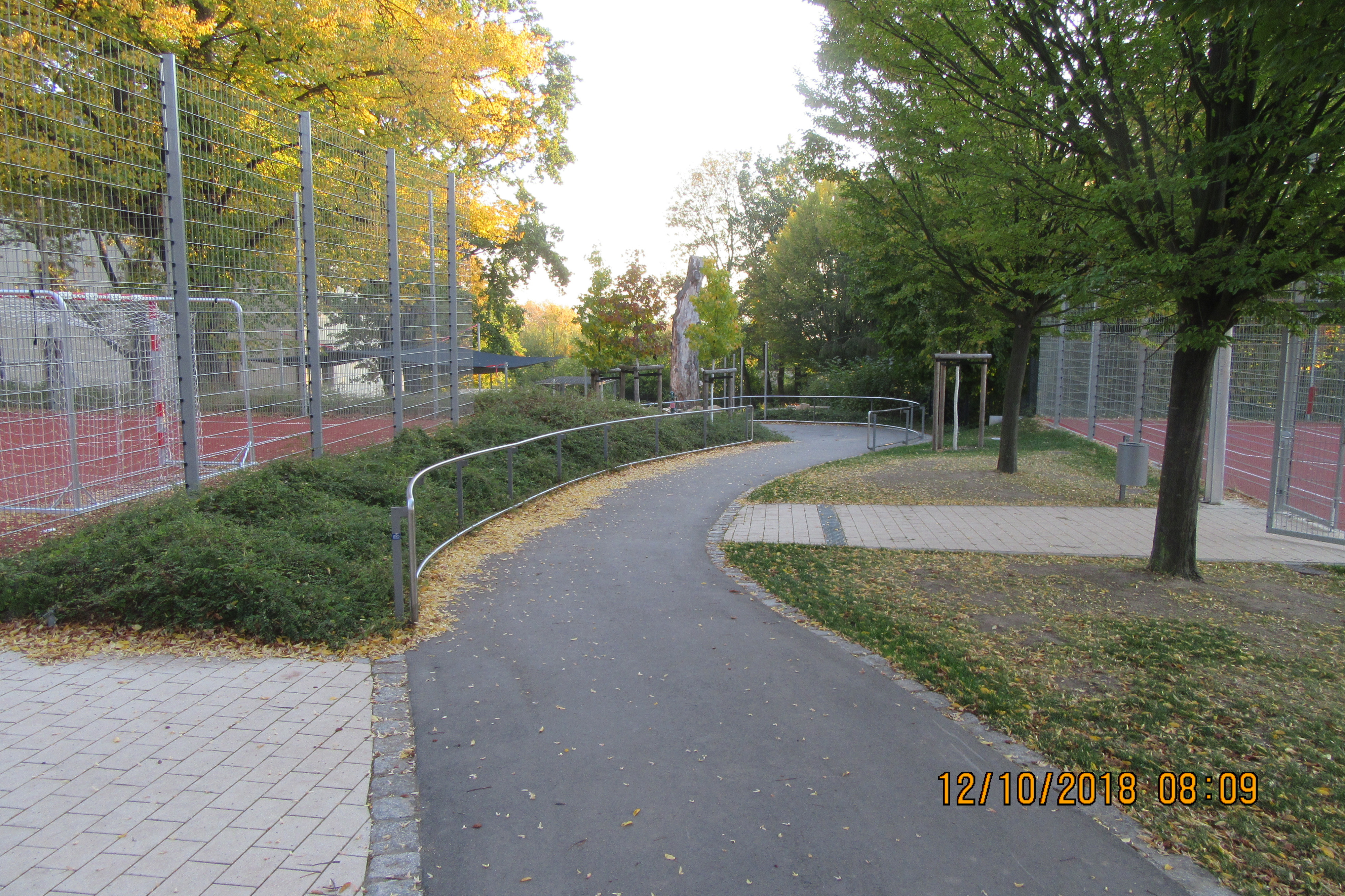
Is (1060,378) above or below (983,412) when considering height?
above

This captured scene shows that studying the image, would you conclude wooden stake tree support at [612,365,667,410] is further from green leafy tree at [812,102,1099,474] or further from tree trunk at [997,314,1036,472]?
tree trunk at [997,314,1036,472]

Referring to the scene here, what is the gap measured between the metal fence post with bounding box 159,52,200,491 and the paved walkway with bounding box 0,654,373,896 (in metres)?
2.71

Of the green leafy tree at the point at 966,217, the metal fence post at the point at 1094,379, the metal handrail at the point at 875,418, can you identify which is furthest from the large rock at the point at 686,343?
the metal fence post at the point at 1094,379

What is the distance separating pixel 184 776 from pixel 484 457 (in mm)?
6800

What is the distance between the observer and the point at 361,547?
6508 mm

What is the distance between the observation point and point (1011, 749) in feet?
13.2

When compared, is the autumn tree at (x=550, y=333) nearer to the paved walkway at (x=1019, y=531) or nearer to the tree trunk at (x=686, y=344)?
the tree trunk at (x=686, y=344)

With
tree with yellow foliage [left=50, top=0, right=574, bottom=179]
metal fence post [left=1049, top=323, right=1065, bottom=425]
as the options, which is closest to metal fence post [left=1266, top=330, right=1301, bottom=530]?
metal fence post [left=1049, top=323, right=1065, bottom=425]

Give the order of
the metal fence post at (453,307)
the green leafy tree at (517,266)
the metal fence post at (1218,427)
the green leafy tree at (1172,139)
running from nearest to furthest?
the green leafy tree at (1172,139) < the metal fence post at (1218,427) < the metal fence post at (453,307) < the green leafy tree at (517,266)

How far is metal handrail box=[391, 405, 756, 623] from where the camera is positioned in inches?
225

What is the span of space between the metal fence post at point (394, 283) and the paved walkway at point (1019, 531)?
483 cm

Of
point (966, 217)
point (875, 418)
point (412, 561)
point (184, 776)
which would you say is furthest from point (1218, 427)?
point (875, 418)

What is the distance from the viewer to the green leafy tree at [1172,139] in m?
5.61

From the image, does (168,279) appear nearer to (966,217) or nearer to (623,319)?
(966,217)
